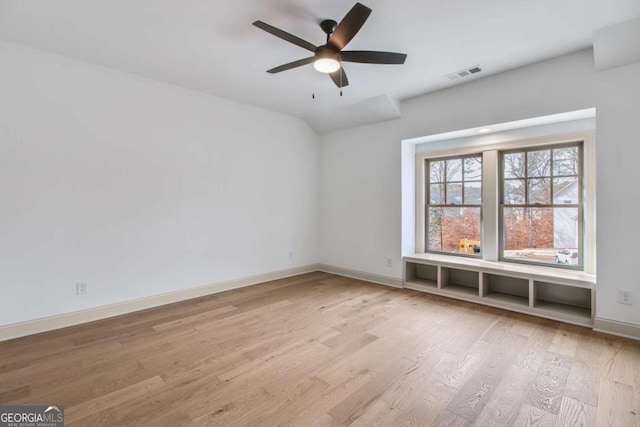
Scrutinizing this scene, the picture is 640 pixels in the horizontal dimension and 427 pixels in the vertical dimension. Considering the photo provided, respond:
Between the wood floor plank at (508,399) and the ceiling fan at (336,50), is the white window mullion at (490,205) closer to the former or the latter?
the wood floor plank at (508,399)

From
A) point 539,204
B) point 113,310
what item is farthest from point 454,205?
point 113,310

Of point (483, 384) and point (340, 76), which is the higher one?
point (340, 76)

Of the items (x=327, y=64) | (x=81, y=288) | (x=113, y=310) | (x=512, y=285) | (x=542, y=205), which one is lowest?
(x=113, y=310)

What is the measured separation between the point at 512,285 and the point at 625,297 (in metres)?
1.17

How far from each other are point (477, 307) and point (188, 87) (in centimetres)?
467

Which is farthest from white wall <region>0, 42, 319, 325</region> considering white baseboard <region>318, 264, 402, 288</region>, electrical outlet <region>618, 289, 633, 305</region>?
electrical outlet <region>618, 289, 633, 305</region>

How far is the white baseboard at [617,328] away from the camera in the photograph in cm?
275

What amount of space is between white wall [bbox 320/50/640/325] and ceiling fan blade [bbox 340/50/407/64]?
5.86 feet

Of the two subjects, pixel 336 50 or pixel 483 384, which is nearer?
pixel 483 384

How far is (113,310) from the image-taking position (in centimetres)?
339

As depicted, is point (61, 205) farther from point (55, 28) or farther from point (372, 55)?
point (372, 55)

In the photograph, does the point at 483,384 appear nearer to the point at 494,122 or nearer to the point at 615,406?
the point at 615,406

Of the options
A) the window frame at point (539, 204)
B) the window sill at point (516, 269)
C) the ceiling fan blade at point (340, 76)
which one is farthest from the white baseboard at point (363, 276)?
the ceiling fan blade at point (340, 76)

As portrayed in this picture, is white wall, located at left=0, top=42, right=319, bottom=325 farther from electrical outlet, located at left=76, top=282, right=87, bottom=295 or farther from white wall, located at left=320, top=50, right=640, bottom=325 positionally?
white wall, located at left=320, top=50, right=640, bottom=325
